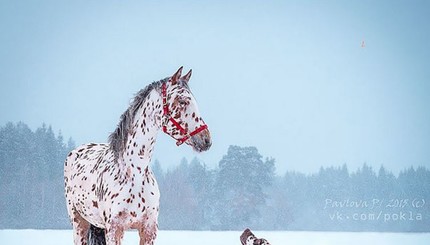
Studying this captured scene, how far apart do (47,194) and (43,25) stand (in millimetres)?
9507

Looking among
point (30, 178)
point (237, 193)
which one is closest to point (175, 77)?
point (30, 178)

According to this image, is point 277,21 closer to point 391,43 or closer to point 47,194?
point 391,43

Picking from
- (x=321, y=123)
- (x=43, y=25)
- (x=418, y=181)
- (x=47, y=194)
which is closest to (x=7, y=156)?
(x=47, y=194)

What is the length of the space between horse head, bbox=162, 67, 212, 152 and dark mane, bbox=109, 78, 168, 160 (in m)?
0.09

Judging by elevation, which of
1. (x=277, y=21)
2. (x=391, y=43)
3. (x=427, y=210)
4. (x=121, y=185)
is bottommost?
(x=427, y=210)

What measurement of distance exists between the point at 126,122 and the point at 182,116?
0.26 m

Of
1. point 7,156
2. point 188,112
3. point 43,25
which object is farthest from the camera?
point 43,25

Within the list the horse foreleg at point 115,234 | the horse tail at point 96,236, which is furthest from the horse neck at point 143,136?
the horse tail at point 96,236

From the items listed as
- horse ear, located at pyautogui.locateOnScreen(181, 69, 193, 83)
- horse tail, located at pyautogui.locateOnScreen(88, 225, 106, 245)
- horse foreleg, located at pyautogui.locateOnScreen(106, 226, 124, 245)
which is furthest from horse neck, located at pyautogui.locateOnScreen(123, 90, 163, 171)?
horse tail, located at pyautogui.locateOnScreen(88, 225, 106, 245)

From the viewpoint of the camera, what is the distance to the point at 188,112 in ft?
7.68

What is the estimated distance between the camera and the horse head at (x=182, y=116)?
2307 mm

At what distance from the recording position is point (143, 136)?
8.05ft

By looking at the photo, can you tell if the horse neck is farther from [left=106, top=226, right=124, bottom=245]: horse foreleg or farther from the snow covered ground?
the snow covered ground

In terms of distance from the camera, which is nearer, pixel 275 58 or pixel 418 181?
pixel 418 181
